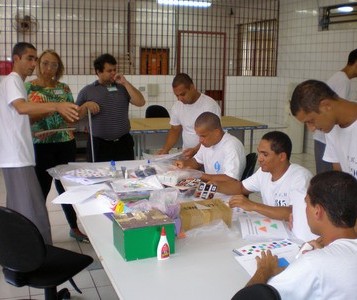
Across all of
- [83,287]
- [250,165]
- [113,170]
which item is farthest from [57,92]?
[250,165]

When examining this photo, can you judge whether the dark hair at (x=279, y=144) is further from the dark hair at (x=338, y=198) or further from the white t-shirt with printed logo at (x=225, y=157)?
the dark hair at (x=338, y=198)

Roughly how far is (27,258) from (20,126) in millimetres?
1150

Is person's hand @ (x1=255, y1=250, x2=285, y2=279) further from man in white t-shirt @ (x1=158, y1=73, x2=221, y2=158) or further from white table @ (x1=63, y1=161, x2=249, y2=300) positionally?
man in white t-shirt @ (x1=158, y1=73, x2=221, y2=158)

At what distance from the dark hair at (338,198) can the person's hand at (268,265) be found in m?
0.28

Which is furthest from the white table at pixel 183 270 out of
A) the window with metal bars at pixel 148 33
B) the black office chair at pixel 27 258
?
the window with metal bars at pixel 148 33

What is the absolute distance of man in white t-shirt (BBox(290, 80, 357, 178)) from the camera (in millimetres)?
1987

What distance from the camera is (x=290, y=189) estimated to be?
89.4 inches

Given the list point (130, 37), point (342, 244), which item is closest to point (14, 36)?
point (130, 37)

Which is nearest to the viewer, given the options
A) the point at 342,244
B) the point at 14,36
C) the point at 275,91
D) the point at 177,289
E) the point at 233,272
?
the point at 342,244

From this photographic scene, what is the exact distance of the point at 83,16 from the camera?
9.02m

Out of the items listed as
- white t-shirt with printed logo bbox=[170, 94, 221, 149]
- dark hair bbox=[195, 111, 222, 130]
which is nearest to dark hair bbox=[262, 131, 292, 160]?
dark hair bbox=[195, 111, 222, 130]

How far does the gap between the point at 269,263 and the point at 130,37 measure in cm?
816

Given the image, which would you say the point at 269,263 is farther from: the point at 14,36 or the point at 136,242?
the point at 14,36

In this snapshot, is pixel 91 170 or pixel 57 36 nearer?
pixel 91 170
